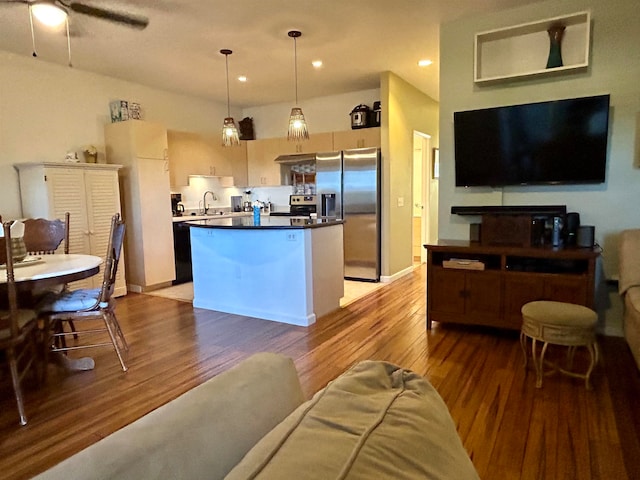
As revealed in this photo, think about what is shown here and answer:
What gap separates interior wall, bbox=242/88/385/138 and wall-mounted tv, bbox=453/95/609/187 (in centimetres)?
263

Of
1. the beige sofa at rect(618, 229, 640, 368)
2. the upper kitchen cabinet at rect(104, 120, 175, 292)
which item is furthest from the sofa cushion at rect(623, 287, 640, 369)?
the upper kitchen cabinet at rect(104, 120, 175, 292)

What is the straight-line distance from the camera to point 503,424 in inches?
82.7

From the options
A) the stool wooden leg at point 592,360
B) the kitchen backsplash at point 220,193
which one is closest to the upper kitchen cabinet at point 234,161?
the kitchen backsplash at point 220,193

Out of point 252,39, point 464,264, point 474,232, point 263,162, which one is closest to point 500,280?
point 464,264

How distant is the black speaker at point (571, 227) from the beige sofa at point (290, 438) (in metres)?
3.08

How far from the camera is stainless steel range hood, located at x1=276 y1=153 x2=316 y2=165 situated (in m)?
6.05

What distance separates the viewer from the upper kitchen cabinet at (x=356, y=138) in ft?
18.2

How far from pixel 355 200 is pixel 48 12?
3723 millimetres

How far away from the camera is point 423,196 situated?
22.4ft

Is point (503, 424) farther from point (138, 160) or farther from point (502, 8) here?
point (138, 160)

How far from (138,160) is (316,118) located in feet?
9.26

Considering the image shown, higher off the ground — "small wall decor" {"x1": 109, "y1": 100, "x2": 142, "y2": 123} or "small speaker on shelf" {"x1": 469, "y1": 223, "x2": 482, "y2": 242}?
"small wall decor" {"x1": 109, "y1": 100, "x2": 142, "y2": 123}

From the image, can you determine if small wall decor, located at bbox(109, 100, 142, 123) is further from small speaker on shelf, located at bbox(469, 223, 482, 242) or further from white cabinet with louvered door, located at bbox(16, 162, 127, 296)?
small speaker on shelf, located at bbox(469, 223, 482, 242)

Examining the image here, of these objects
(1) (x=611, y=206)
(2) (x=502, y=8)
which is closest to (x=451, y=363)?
(1) (x=611, y=206)
